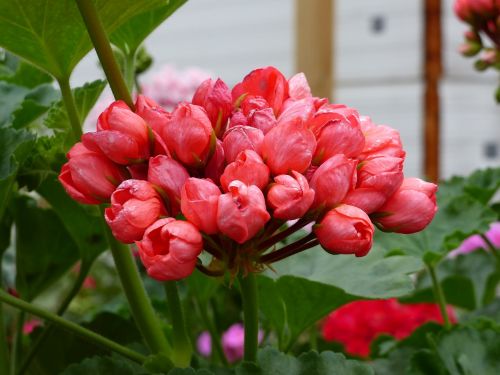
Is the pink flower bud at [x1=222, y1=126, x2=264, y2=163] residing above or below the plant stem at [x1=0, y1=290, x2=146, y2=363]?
above

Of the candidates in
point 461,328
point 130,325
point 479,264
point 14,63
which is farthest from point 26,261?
point 479,264

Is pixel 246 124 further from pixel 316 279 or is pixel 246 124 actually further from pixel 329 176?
pixel 316 279

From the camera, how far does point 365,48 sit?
3.60 meters

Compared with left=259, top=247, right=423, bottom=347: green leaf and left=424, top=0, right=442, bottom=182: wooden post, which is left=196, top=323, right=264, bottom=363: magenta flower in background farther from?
left=424, top=0, right=442, bottom=182: wooden post

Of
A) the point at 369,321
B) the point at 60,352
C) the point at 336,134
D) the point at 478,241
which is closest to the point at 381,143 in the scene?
the point at 336,134

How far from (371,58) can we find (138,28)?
10.3ft

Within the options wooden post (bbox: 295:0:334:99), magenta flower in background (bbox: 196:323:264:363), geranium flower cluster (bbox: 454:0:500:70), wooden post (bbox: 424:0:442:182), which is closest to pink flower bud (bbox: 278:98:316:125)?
geranium flower cluster (bbox: 454:0:500:70)

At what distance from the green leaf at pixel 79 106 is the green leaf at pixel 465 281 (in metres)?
0.55

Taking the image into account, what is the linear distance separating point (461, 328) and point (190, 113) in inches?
13.3

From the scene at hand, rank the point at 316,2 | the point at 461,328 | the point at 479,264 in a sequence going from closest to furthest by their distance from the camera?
1. the point at 461,328
2. the point at 479,264
3. the point at 316,2

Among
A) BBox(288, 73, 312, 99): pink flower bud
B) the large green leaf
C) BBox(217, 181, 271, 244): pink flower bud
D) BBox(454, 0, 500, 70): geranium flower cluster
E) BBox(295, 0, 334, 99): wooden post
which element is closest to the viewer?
BBox(217, 181, 271, 244): pink flower bud

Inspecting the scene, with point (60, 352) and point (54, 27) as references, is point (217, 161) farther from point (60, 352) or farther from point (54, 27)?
point (60, 352)

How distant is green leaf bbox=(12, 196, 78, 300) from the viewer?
71 cm

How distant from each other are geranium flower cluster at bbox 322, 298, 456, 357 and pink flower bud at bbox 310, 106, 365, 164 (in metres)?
0.77
